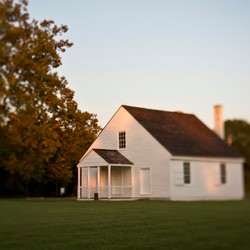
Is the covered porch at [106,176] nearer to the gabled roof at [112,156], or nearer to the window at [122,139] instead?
the gabled roof at [112,156]

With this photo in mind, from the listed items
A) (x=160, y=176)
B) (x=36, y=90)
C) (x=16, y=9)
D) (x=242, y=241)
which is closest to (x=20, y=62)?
(x=36, y=90)

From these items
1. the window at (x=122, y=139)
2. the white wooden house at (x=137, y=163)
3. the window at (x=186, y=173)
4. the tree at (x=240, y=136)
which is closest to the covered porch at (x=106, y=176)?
the white wooden house at (x=137, y=163)

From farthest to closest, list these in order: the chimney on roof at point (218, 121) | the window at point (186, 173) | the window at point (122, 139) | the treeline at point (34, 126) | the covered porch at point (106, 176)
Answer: the window at point (122, 139), the covered porch at point (106, 176), the window at point (186, 173), the treeline at point (34, 126), the chimney on roof at point (218, 121)

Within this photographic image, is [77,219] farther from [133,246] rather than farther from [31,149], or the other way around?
[133,246]

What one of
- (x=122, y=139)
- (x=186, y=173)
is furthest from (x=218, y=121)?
(x=122, y=139)

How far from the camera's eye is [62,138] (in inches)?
486

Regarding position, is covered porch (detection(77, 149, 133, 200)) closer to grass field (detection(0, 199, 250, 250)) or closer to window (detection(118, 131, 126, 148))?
window (detection(118, 131, 126, 148))

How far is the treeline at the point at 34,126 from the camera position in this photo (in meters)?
12.6

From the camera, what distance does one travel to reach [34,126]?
1408 centimetres

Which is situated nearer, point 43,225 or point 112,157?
point 43,225

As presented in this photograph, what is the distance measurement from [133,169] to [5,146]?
62.1ft

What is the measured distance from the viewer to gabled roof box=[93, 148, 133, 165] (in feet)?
99.3

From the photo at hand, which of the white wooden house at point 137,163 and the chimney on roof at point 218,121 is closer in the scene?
the chimney on roof at point 218,121

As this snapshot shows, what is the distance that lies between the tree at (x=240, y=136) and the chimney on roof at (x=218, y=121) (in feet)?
0.22
